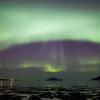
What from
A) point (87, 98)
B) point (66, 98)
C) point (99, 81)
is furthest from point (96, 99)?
point (99, 81)

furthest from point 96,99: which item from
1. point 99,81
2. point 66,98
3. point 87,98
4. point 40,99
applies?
point 99,81

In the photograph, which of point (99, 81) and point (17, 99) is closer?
point (17, 99)

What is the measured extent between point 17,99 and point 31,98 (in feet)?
8.39

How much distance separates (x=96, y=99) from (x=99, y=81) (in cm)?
7360

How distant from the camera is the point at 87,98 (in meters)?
50.6

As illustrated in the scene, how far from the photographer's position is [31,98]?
51062 mm

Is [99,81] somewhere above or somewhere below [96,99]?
above

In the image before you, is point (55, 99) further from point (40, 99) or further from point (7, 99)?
point (7, 99)

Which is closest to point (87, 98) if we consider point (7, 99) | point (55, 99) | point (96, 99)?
point (96, 99)

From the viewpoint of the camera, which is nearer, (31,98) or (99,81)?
(31,98)

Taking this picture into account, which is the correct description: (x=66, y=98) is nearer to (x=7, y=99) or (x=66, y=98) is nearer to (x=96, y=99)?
(x=96, y=99)

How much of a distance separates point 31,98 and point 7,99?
404 cm

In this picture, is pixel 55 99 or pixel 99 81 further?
pixel 99 81

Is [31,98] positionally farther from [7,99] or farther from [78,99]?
[78,99]
